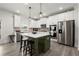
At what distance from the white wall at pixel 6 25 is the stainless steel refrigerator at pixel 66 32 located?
12.7 feet

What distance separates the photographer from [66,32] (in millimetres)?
4488

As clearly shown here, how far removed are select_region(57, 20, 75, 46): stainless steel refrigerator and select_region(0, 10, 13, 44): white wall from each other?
387cm

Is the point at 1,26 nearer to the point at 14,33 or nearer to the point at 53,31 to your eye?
the point at 14,33

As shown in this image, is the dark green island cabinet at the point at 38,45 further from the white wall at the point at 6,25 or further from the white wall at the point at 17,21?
the white wall at the point at 17,21

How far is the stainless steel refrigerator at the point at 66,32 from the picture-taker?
13.9 ft

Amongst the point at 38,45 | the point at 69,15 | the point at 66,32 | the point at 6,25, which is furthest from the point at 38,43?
the point at 6,25

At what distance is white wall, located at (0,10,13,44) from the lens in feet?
16.3

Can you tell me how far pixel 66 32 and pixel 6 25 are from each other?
4.44 metres

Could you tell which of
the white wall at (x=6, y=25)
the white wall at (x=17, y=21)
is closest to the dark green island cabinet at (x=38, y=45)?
the white wall at (x=6, y=25)

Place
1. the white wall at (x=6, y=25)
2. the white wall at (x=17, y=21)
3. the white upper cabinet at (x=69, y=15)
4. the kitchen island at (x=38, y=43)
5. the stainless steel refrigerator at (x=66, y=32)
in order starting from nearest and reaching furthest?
the kitchen island at (x=38, y=43) → the stainless steel refrigerator at (x=66, y=32) → the white upper cabinet at (x=69, y=15) → the white wall at (x=6, y=25) → the white wall at (x=17, y=21)

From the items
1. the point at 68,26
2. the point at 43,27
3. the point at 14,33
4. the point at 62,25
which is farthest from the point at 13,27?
the point at 68,26

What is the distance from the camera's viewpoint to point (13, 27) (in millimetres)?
5703

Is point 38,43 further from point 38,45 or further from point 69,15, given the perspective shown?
point 69,15

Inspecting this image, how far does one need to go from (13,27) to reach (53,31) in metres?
3.39
